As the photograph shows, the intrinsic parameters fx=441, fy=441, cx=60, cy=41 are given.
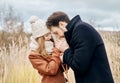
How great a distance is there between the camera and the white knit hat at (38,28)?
4789 millimetres

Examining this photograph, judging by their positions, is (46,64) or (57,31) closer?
(57,31)

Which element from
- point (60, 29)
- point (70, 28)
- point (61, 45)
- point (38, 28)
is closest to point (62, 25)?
point (60, 29)

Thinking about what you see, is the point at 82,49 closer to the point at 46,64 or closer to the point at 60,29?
the point at 60,29

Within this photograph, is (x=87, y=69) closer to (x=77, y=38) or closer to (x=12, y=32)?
(x=77, y=38)

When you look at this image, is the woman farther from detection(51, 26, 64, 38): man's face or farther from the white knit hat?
detection(51, 26, 64, 38): man's face

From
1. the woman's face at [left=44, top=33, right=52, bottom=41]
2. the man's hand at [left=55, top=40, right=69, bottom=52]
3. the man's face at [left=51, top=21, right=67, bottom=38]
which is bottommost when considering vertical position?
the man's hand at [left=55, top=40, right=69, bottom=52]

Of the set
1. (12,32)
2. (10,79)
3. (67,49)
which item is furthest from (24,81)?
(12,32)

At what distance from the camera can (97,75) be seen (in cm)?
395

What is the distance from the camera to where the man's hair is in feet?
14.5

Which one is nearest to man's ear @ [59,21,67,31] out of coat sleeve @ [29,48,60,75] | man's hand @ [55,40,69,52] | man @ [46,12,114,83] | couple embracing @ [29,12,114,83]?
couple embracing @ [29,12,114,83]

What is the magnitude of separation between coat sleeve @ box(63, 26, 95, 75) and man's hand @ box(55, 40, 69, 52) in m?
0.35

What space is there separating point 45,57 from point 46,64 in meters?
0.08

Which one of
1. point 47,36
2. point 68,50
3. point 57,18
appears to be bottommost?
point 68,50

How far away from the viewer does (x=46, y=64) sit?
470 cm
